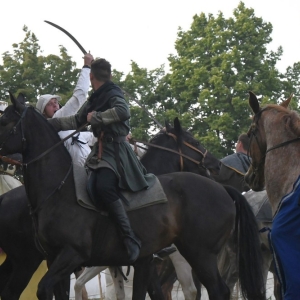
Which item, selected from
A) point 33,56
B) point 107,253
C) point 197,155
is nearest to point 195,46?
point 33,56

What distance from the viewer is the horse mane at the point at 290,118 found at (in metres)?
6.46

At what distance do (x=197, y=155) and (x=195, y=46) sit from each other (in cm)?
3012

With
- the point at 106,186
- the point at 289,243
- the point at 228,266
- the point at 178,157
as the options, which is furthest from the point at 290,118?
the point at 228,266

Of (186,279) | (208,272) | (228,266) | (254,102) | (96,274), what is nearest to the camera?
(254,102)

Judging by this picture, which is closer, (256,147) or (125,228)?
(256,147)

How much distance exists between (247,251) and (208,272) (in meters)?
0.74

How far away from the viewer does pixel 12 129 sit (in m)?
8.15

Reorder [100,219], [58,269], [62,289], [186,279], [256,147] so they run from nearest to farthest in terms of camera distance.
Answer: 1. [256,147]
2. [58,269]
3. [100,219]
4. [62,289]
5. [186,279]

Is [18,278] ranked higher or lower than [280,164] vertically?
lower

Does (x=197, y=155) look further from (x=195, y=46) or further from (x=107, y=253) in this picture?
(x=195, y=46)

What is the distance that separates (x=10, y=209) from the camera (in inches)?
363

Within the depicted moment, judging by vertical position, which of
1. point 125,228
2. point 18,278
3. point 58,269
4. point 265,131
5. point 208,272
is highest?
point 265,131

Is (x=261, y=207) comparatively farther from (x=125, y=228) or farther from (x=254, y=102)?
(x=254, y=102)

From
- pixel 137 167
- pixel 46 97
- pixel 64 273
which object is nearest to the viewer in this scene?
pixel 64 273
